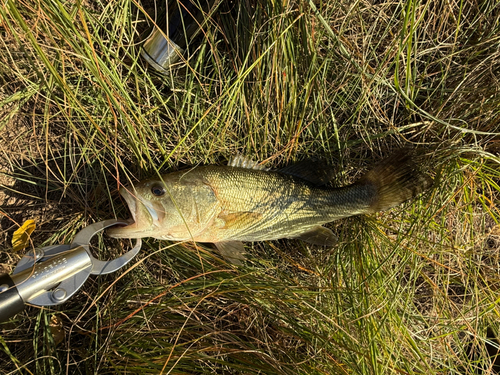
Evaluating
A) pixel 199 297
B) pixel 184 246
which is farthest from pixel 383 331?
pixel 184 246

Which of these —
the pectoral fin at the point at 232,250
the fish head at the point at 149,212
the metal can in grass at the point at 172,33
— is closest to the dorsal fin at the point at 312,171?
the pectoral fin at the point at 232,250

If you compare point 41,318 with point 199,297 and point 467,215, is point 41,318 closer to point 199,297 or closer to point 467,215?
point 199,297

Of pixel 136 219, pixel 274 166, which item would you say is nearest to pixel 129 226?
pixel 136 219

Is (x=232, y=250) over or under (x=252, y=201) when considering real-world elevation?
under

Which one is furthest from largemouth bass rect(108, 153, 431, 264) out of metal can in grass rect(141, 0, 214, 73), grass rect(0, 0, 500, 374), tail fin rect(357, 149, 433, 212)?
metal can in grass rect(141, 0, 214, 73)

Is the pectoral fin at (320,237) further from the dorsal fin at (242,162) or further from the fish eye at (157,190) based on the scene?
the fish eye at (157,190)

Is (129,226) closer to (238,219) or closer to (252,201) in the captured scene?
(238,219)

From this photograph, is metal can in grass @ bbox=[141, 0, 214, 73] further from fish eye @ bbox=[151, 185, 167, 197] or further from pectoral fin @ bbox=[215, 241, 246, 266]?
pectoral fin @ bbox=[215, 241, 246, 266]

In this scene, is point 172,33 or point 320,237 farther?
point 320,237
